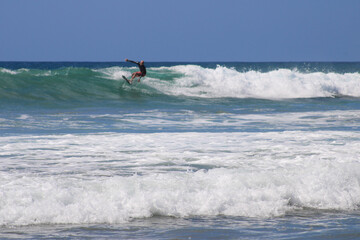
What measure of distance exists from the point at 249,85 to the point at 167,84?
4256 millimetres

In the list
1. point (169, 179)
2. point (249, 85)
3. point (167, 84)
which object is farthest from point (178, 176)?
point (249, 85)

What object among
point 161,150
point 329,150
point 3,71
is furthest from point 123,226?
point 3,71

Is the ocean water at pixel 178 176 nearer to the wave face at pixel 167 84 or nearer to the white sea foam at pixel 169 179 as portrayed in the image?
the white sea foam at pixel 169 179

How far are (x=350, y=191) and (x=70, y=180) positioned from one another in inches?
127

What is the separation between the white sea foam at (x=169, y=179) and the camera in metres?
5.21

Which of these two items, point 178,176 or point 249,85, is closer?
point 178,176

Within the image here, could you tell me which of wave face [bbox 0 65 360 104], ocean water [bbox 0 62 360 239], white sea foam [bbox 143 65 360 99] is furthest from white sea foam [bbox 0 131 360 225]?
white sea foam [bbox 143 65 360 99]

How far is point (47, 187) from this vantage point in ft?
18.3

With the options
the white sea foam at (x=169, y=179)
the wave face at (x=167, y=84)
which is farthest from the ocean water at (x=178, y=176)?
the wave face at (x=167, y=84)

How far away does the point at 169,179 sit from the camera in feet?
19.7

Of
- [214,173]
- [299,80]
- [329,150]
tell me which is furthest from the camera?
[299,80]

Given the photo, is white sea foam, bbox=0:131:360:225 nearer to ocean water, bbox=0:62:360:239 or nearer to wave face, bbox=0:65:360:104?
ocean water, bbox=0:62:360:239

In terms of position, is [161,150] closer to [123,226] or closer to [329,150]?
[329,150]

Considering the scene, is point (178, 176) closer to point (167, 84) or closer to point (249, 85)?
point (167, 84)
